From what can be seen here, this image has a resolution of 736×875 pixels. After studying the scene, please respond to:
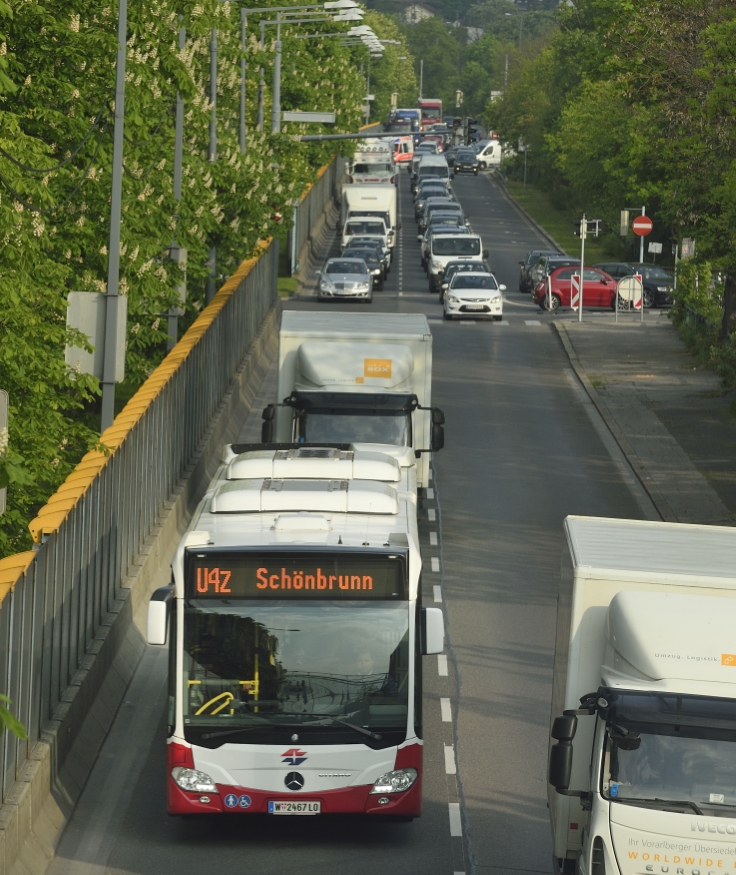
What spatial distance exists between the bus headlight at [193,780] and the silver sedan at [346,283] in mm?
41391

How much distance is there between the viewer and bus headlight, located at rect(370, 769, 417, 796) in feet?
39.9

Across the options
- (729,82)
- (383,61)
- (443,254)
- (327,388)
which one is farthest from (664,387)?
(383,61)

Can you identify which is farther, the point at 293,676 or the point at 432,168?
the point at 432,168

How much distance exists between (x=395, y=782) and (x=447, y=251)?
51.2 meters

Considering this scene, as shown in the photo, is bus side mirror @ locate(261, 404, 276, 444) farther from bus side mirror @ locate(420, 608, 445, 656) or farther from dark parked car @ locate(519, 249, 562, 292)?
dark parked car @ locate(519, 249, 562, 292)

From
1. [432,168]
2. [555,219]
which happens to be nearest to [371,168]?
[555,219]

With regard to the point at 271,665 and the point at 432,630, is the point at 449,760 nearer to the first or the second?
the point at 432,630

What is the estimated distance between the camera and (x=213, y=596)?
12.1 m

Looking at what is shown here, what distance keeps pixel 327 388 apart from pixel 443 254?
39.4 meters

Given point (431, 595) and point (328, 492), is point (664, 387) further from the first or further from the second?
point (328, 492)

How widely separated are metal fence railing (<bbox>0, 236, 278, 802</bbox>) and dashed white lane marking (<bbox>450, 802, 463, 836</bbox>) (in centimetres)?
337

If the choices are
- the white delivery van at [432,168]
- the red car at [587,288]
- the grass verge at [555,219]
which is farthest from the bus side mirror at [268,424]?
the white delivery van at [432,168]

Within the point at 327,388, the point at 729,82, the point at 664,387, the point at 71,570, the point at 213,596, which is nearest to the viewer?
the point at 213,596

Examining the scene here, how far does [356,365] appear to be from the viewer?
2339 cm
